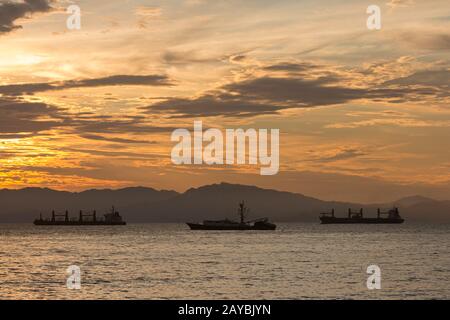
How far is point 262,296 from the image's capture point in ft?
162

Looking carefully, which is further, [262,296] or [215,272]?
[215,272]

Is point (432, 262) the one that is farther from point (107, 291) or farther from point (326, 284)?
point (107, 291)
